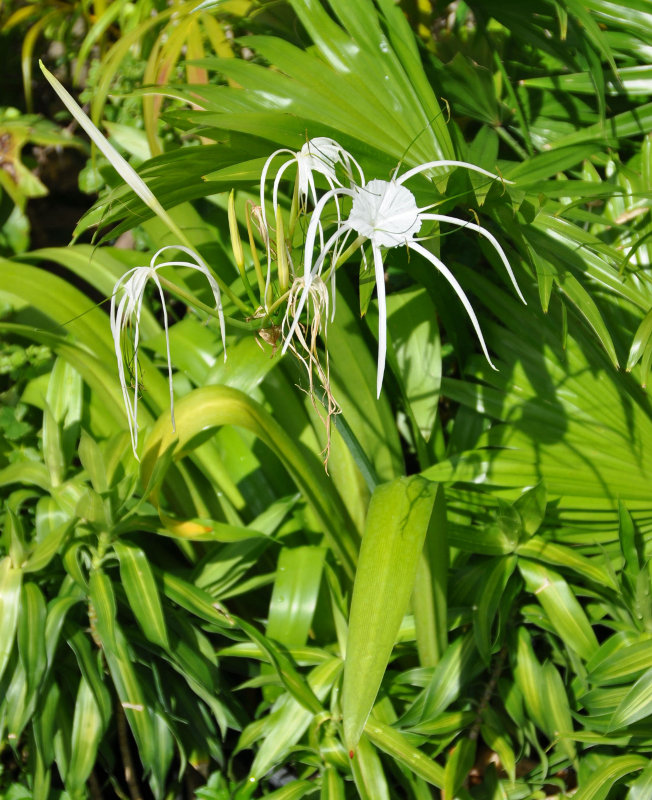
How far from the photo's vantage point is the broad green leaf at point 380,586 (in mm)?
718

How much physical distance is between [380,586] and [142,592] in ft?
1.02

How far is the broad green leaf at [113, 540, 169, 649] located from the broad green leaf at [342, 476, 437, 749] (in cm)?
25

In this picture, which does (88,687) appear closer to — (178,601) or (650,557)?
(178,601)

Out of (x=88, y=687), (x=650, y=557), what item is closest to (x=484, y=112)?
(x=650, y=557)

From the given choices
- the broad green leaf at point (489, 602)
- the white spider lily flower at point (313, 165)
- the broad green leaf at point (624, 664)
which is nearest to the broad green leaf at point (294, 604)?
the broad green leaf at point (489, 602)

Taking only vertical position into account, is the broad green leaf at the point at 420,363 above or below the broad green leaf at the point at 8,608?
below

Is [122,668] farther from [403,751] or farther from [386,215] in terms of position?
[386,215]

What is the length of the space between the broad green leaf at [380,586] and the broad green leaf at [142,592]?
0.81ft

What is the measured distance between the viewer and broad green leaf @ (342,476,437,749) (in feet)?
2.36

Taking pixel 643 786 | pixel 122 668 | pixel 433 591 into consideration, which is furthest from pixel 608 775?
pixel 122 668

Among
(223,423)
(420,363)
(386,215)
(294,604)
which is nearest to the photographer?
(386,215)

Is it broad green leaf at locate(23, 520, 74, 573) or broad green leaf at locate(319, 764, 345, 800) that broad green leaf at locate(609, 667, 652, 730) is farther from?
broad green leaf at locate(23, 520, 74, 573)

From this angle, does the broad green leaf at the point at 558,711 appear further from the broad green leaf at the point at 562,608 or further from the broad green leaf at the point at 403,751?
the broad green leaf at the point at 403,751

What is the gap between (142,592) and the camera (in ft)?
2.93
